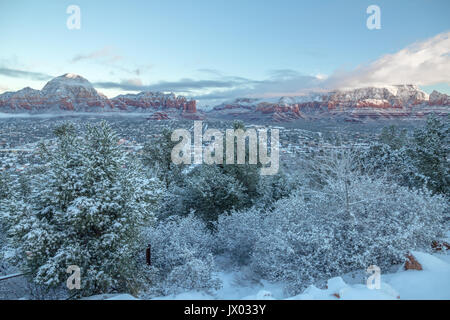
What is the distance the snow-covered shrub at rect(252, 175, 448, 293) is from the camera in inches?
236

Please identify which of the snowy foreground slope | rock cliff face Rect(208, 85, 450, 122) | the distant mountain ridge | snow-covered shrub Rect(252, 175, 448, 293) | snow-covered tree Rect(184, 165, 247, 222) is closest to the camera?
the snowy foreground slope

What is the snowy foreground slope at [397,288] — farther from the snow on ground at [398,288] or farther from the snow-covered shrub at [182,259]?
the snow-covered shrub at [182,259]

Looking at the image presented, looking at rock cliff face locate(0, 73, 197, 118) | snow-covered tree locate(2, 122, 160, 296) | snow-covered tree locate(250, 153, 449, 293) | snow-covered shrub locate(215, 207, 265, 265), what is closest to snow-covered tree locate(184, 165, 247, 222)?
snow-covered shrub locate(215, 207, 265, 265)

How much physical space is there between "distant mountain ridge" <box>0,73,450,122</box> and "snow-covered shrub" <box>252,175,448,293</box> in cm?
7479

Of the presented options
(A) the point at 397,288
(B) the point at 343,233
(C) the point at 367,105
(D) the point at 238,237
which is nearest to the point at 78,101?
(D) the point at 238,237

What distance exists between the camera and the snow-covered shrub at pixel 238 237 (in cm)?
859

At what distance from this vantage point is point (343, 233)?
21.8 ft

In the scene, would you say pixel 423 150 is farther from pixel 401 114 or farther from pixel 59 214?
pixel 401 114

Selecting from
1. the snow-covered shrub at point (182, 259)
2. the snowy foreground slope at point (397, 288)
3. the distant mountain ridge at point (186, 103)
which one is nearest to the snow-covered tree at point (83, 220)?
the snowy foreground slope at point (397, 288)

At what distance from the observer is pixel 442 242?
6.95 m

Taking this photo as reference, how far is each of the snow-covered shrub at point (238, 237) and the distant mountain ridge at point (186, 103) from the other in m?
76.5

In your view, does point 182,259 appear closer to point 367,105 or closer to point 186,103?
point 367,105

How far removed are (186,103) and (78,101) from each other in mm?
47523

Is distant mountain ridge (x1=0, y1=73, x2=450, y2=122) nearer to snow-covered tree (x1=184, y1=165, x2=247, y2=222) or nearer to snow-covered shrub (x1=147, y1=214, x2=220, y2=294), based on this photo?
snow-covered tree (x1=184, y1=165, x2=247, y2=222)
